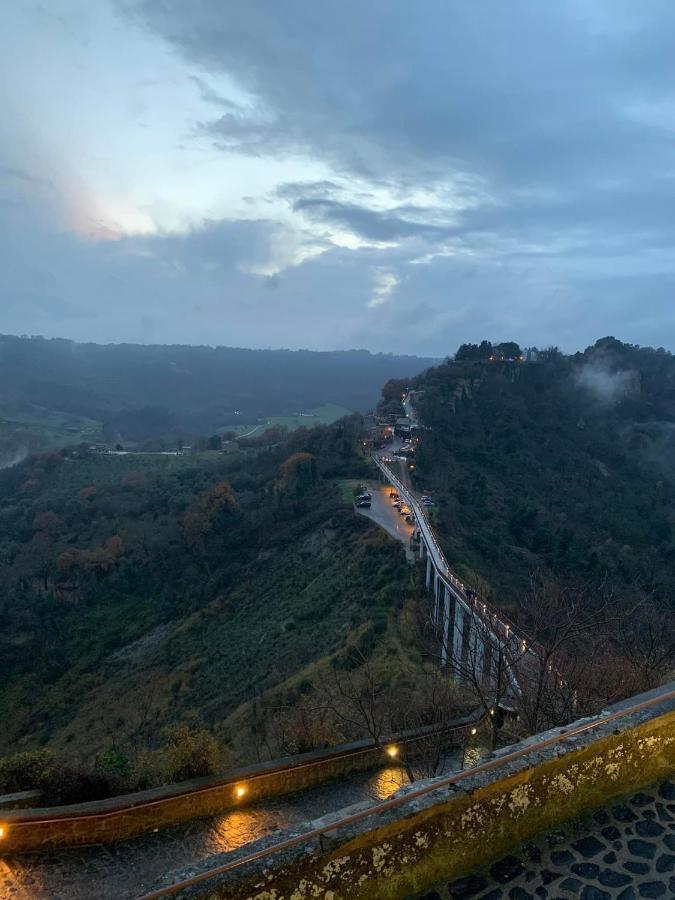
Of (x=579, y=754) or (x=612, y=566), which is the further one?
(x=612, y=566)

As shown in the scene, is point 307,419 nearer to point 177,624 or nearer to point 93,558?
point 93,558

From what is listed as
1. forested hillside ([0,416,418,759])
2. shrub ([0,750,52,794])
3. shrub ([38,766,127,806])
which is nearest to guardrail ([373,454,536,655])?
forested hillside ([0,416,418,759])

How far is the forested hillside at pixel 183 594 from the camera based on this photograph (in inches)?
1028

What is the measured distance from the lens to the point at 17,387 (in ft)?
591

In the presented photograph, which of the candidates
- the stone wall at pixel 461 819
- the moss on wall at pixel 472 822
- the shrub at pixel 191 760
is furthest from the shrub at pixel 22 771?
the moss on wall at pixel 472 822

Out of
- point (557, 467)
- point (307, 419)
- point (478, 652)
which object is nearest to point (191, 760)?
point (478, 652)

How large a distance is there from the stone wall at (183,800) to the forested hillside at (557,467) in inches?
462

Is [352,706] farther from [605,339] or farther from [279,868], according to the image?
[605,339]

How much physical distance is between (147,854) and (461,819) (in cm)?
917

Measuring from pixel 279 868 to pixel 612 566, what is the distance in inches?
1650

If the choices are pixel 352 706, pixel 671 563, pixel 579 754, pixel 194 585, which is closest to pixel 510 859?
pixel 579 754

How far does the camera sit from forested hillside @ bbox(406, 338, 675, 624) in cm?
3759

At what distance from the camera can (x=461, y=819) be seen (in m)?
4.05

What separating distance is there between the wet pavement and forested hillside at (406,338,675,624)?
1327 cm
